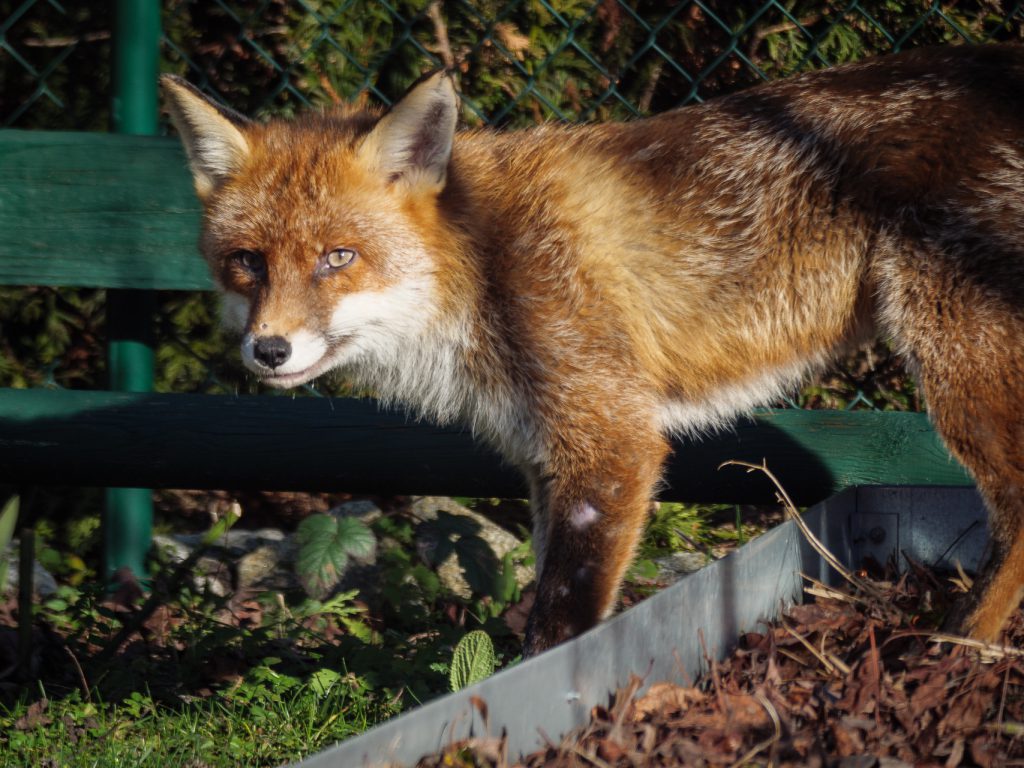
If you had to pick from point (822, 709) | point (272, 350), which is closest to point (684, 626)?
point (822, 709)

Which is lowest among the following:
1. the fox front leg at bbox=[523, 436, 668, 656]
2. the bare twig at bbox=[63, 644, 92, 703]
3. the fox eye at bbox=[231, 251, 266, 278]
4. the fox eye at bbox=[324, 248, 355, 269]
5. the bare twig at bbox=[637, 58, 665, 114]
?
the bare twig at bbox=[63, 644, 92, 703]

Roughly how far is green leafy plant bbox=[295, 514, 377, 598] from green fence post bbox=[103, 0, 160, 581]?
2.17 feet

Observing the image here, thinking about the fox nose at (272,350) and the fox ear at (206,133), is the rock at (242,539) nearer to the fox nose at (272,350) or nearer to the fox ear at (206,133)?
the fox ear at (206,133)

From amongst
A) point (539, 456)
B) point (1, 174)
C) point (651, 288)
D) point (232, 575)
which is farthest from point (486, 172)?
point (232, 575)

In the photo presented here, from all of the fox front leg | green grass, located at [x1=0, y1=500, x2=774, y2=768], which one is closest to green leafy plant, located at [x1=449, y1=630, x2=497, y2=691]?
the fox front leg

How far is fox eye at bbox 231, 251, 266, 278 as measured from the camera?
2740 millimetres

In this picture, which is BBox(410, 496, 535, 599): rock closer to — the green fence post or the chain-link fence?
the green fence post

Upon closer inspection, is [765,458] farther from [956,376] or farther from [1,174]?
[1,174]

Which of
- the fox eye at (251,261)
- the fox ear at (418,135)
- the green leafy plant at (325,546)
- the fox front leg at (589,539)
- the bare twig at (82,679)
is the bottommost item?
the bare twig at (82,679)

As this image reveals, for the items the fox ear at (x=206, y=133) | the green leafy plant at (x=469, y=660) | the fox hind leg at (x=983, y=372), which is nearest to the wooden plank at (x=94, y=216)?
the fox ear at (x=206, y=133)

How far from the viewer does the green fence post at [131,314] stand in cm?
358

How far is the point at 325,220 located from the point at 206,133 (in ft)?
1.46

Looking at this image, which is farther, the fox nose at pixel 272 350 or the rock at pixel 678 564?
the rock at pixel 678 564

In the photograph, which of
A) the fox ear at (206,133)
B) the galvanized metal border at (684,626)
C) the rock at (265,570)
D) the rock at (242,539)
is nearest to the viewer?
the galvanized metal border at (684,626)
